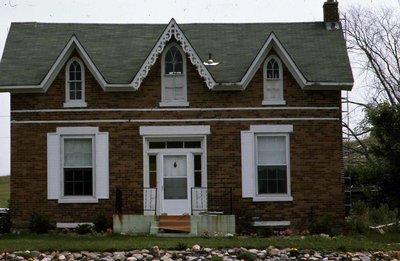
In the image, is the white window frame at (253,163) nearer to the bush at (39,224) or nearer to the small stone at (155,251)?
the bush at (39,224)

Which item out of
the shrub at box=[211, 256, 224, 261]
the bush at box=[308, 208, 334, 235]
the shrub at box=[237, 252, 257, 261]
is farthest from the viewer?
the bush at box=[308, 208, 334, 235]

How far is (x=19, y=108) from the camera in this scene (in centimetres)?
2691

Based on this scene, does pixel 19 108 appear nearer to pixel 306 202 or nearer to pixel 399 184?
pixel 306 202

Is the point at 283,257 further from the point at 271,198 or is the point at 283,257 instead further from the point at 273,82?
the point at 273,82

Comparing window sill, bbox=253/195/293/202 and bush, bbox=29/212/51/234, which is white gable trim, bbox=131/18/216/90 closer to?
window sill, bbox=253/195/293/202

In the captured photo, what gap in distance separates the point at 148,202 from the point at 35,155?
381 cm

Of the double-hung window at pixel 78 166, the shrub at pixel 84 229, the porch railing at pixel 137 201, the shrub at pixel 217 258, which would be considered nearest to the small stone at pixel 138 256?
the shrub at pixel 217 258

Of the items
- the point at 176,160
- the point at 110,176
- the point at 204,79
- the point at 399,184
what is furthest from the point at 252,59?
the point at 399,184

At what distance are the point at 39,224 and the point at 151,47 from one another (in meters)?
6.97

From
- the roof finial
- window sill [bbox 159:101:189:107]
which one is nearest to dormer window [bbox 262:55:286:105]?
the roof finial

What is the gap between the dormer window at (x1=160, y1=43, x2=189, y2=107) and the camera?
26922mm

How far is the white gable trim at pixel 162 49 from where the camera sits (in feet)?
85.6

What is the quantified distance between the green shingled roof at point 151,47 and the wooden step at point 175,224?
15.2 ft

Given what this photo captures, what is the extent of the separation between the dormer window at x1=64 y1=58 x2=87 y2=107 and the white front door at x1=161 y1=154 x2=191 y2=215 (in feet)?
10.6
